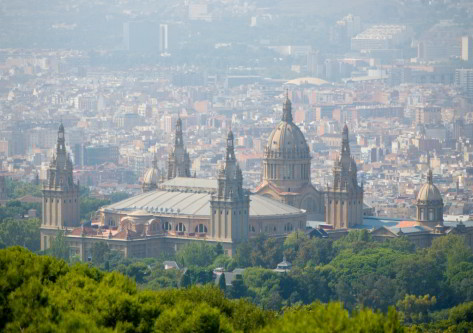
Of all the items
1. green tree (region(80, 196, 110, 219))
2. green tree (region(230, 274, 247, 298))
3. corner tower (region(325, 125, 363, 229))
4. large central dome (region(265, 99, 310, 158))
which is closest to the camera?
green tree (region(230, 274, 247, 298))

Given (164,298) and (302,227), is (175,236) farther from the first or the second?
(164,298)

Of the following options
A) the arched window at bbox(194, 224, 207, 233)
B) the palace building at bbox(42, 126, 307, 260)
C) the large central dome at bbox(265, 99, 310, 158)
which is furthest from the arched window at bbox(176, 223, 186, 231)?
the large central dome at bbox(265, 99, 310, 158)

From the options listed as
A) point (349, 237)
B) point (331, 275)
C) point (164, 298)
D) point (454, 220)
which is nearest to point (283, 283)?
point (331, 275)

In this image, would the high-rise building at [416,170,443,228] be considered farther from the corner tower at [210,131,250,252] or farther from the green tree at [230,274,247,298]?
the green tree at [230,274,247,298]

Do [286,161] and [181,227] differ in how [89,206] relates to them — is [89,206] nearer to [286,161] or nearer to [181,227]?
[286,161]

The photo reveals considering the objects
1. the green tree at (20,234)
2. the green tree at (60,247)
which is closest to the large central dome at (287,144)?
the green tree at (20,234)

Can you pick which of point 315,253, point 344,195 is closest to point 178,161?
point 344,195
